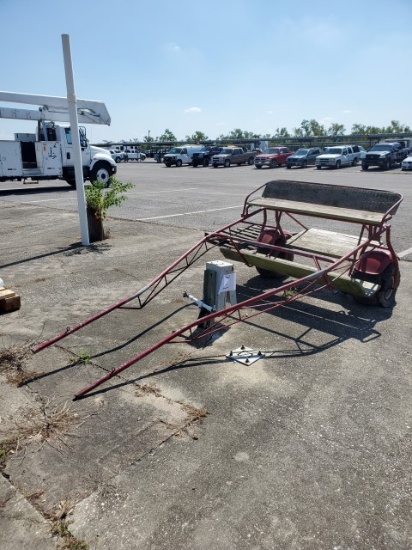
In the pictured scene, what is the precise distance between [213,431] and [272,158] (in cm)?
3773

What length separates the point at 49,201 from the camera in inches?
645

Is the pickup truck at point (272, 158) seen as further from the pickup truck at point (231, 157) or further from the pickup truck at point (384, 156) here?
the pickup truck at point (384, 156)

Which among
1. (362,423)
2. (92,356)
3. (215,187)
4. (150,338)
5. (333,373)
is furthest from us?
(215,187)

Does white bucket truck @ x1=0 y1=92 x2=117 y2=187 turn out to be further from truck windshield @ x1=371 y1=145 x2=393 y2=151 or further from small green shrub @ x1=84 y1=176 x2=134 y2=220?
truck windshield @ x1=371 y1=145 x2=393 y2=151

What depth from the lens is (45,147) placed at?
62.8 ft

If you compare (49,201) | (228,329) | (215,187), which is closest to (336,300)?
(228,329)

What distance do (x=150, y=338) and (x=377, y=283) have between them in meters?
2.99

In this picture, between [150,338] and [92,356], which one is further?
[150,338]

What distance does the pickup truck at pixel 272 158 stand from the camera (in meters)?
38.6

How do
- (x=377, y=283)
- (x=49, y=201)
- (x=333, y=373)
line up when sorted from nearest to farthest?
1. (x=333, y=373)
2. (x=377, y=283)
3. (x=49, y=201)

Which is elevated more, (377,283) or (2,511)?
(377,283)

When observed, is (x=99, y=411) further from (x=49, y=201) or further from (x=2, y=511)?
(x=49, y=201)

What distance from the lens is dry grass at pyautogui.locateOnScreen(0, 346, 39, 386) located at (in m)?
3.97

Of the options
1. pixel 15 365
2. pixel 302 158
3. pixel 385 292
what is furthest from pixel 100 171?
pixel 302 158
